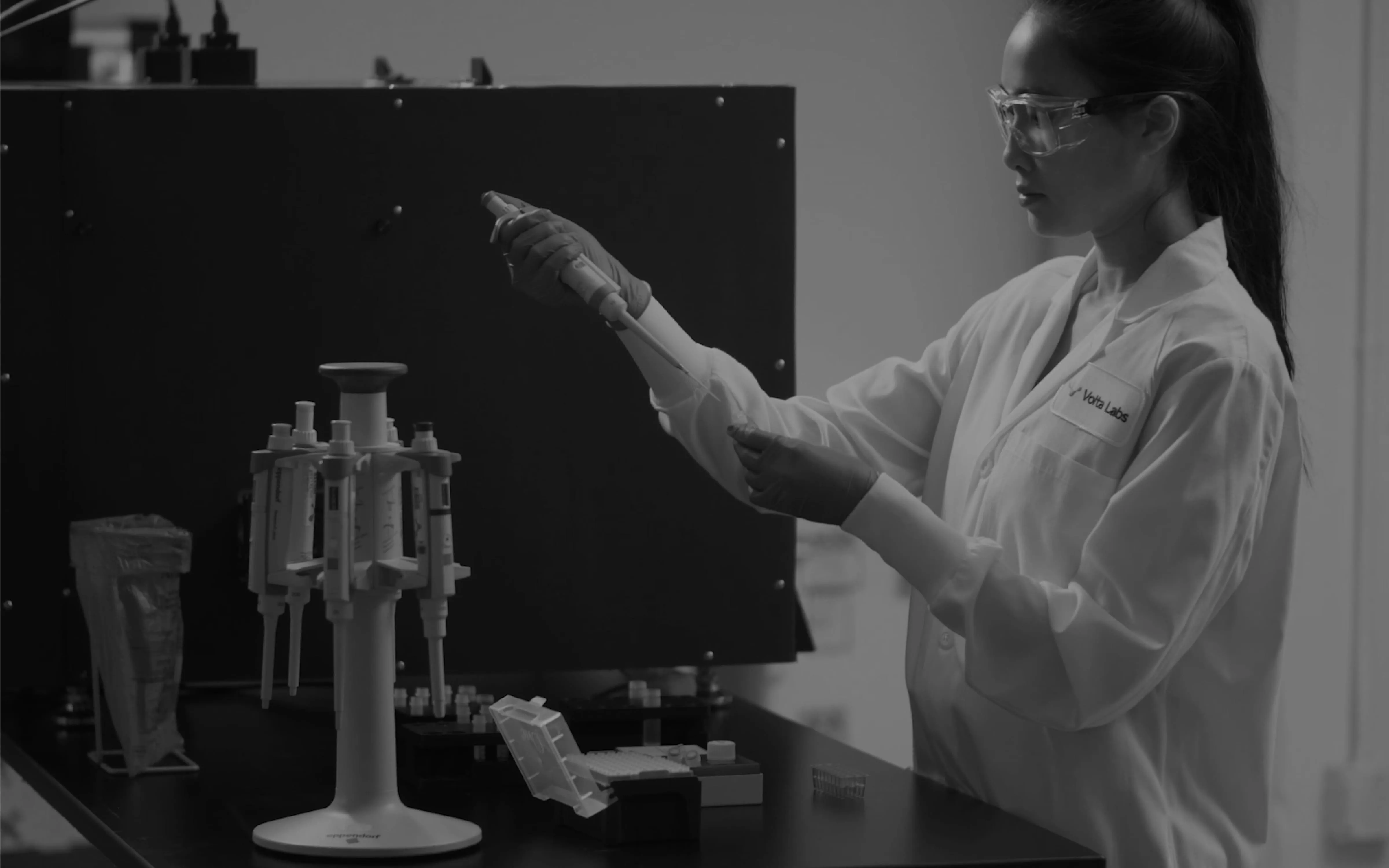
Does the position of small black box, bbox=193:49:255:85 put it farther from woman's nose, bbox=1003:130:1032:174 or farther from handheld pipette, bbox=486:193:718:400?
woman's nose, bbox=1003:130:1032:174

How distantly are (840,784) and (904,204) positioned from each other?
3.82 ft

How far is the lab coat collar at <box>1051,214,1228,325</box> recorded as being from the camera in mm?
1365

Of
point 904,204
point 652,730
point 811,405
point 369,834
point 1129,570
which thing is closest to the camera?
point 369,834

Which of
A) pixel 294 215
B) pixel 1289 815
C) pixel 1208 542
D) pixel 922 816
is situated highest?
pixel 294 215

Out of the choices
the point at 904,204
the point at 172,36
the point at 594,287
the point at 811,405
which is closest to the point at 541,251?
the point at 594,287

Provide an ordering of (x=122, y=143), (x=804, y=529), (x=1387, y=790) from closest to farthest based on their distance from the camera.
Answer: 1. (x=122, y=143)
2. (x=804, y=529)
3. (x=1387, y=790)

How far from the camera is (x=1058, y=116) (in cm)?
136

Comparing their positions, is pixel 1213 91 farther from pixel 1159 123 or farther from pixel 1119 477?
pixel 1119 477

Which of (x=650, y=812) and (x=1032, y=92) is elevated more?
(x=1032, y=92)

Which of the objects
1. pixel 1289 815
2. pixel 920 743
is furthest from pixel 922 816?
pixel 1289 815

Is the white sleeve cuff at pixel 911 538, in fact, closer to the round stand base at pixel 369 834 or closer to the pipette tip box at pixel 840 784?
the pipette tip box at pixel 840 784

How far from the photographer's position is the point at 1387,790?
2.37m

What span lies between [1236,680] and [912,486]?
17.7 inches

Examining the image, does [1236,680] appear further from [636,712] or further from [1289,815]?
[1289,815]
